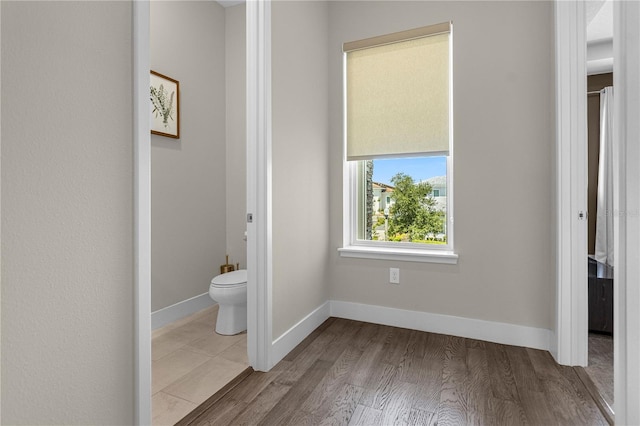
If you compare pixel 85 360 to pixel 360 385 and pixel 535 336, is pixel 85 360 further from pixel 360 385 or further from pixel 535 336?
pixel 535 336

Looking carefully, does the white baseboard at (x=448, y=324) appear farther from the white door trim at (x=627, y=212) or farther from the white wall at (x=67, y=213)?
the white wall at (x=67, y=213)

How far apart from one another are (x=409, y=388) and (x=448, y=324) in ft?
2.74

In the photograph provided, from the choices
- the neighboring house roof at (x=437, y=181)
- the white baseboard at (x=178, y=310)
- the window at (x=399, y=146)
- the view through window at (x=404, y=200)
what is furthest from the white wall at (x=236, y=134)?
the neighboring house roof at (x=437, y=181)

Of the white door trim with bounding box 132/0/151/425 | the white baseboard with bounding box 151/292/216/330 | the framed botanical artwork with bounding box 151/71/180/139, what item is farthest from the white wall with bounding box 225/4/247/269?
the white door trim with bounding box 132/0/151/425

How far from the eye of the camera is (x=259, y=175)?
1.91 metres

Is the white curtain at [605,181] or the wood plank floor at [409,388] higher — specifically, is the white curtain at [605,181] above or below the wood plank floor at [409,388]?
above

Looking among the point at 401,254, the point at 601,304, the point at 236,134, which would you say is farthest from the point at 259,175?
the point at 601,304

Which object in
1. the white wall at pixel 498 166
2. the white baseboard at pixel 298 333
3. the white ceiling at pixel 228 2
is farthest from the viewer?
the white ceiling at pixel 228 2

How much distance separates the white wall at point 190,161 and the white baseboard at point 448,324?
1.32 metres

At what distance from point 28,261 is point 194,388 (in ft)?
4.12

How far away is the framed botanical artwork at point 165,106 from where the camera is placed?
8.62ft

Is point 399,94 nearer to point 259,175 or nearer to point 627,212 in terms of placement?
point 259,175

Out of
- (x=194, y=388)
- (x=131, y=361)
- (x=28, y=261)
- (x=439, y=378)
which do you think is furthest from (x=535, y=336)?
(x=28, y=261)

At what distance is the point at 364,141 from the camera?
2.71 meters
